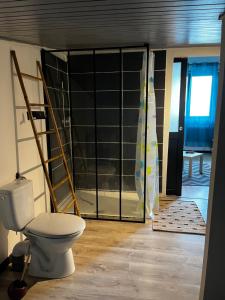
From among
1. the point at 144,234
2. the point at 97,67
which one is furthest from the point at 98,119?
the point at 144,234

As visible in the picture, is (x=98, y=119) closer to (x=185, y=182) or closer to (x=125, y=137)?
(x=125, y=137)

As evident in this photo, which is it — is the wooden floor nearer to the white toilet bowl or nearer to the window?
the white toilet bowl

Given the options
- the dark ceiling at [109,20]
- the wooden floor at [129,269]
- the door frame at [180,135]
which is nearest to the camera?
the dark ceiling at [109,20]

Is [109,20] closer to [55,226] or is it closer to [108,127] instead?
[55,226]

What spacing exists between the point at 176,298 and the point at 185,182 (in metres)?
3.02

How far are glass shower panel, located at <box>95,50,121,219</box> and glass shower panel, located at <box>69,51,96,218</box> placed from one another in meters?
Result: 0.11

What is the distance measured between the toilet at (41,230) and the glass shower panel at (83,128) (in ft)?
4.60

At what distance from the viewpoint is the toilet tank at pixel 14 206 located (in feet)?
6.81

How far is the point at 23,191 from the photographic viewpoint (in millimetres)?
2215

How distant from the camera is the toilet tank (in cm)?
207

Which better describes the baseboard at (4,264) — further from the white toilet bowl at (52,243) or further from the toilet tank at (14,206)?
the toilet tank at (14,206)

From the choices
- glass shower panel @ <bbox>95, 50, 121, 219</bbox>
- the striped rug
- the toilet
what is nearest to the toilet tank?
the toilet

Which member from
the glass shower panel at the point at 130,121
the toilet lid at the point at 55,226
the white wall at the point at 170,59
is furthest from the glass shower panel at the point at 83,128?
the toilet lid at the point at 55,226

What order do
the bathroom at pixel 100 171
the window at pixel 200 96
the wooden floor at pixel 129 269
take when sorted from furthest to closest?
the window at pixel 200 96, the bathroom at pixel 100 171, the wooden floor at pixel 129 269
